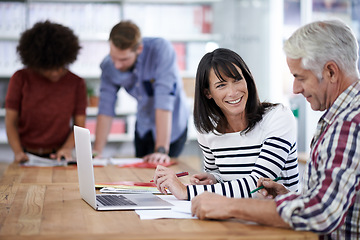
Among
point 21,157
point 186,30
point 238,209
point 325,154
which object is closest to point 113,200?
point 238,209

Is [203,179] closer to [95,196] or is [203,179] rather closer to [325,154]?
[95,196]

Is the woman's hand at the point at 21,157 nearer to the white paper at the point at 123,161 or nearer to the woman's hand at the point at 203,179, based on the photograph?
the white paper at the point at 123,161

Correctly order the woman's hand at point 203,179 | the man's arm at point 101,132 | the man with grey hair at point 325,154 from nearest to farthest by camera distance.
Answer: the man with grey hair at point 325,154 → the woman's hand at point 203,179 → the man's arm at point 101,132

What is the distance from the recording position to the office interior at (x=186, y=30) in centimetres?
491

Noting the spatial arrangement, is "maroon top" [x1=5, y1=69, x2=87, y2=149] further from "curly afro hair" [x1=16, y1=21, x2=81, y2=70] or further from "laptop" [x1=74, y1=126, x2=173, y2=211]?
"laptop" [x1=74, y1=126, x2=173, y2=211]

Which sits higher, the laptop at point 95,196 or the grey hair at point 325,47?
the grey hair at point 325,47

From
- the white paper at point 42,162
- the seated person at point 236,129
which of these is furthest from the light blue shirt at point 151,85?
the seated person at point 236,129

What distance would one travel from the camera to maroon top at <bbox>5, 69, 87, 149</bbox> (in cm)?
301

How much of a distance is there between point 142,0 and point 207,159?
10.7 ft

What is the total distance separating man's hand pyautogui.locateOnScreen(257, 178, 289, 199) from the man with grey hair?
210mm

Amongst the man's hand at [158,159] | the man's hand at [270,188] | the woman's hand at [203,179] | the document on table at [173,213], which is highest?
the man's hand at [270,188]

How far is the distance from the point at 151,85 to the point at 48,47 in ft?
2.17

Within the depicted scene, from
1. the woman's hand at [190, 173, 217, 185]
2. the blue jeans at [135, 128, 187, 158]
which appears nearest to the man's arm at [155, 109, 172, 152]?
the blue jeans at [135, 128, 187, 158]

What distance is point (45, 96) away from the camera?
3041 millimetres
